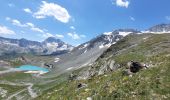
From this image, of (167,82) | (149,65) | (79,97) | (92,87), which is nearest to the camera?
(167,82)

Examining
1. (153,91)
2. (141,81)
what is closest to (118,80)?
(141,81)

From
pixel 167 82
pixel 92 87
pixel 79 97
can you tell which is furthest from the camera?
pixel 92 87

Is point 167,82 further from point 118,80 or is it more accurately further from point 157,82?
point 118,80

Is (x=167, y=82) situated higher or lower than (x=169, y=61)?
lower

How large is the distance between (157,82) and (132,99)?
499cm

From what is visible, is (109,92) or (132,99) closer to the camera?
(132,99)

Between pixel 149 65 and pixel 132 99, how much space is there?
41.7 feet

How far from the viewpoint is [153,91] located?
34.2 meters

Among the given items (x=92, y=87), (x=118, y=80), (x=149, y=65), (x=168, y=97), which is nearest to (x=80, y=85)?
(x=92, y=87)

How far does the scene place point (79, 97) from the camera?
128 feet

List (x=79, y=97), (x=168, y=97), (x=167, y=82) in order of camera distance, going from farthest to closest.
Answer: (x=79, y=97) < (x=167, y=82) < (x=168, y=97)

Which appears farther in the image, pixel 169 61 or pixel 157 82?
pixel 169 61

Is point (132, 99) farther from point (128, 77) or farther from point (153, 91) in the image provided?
point (128, 77)

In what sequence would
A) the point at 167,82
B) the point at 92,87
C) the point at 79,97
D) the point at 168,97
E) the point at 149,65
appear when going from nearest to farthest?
1. the point at 168,97
2. the point at 167,82
3. the point at 79,97
4. the point at 92,87
5. the point at 149,65
